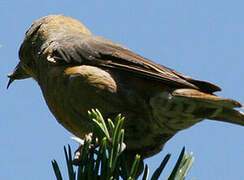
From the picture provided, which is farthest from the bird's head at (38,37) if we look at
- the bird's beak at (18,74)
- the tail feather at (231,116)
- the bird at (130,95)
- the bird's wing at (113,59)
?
the tail feather at (231,116)

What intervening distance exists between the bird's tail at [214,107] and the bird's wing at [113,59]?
0.10 meters

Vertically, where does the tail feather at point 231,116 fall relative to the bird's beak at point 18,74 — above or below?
above

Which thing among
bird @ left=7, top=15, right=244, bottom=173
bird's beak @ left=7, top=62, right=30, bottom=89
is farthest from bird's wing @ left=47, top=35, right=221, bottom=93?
bird's beak @ left=7, top=62, right=30, bottom=89

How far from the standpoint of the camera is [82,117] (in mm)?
4527

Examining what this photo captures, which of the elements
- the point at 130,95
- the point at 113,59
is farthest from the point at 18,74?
the point at 130,95

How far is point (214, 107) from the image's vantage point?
13.5 feet

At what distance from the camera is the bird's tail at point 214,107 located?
157 inches

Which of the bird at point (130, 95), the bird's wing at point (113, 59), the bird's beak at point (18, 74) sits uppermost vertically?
the bird's wing at point (113, 59)

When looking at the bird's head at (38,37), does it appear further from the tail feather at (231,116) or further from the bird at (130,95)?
the tail feather at (231,116)

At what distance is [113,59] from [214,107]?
1154mm

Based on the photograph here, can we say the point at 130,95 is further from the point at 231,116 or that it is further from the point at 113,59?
the point at 231,116

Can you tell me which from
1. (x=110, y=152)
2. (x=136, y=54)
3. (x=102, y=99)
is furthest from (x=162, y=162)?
(x=136, y=54)

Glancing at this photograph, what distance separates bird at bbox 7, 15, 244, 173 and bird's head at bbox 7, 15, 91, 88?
57 centimetres

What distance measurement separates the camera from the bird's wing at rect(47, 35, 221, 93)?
4359mm
